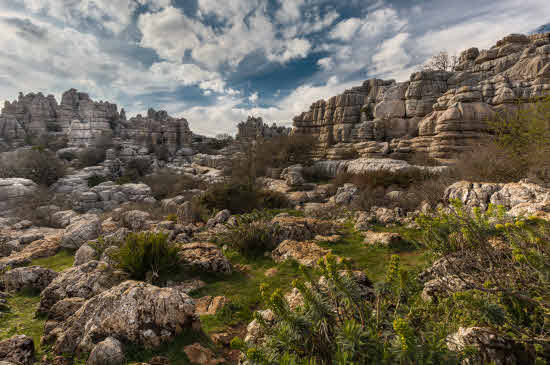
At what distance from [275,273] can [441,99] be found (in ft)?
92.5

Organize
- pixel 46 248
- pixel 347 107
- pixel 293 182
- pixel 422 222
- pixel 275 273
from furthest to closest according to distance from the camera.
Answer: pixel 347 107 → pixel 293 182 → pixel 46 248 → pixel 275 273 → pixel 422 222

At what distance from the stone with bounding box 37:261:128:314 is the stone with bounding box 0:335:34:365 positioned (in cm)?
123

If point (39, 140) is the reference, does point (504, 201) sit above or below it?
below

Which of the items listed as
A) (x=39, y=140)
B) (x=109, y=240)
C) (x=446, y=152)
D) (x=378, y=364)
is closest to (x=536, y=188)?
(x=378, y=364)

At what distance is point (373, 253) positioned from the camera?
16.8ft

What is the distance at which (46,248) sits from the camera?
6.53 meters

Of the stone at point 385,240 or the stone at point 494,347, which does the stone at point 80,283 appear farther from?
the stone at point 385,240

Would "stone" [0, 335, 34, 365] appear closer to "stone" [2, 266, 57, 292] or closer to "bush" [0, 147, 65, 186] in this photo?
"stone" [2, 266, 57, 292]

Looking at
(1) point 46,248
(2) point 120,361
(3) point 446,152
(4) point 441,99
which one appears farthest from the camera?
(4) point 441,99

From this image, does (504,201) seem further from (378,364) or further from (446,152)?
(446,152)

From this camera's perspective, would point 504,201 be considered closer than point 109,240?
No

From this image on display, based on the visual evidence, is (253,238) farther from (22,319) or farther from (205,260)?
(22,319)

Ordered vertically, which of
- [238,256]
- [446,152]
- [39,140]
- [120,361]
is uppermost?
[39,140]

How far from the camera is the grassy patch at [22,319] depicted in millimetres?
2846
